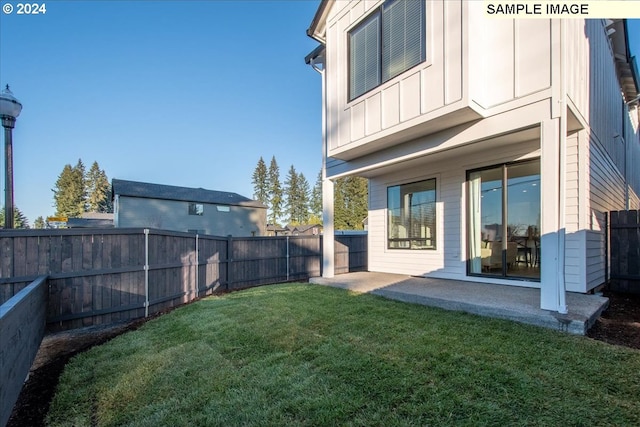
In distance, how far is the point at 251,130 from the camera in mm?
27031

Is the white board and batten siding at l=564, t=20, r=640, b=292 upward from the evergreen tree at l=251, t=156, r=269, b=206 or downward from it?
downward

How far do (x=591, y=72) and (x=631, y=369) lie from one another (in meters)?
5.30

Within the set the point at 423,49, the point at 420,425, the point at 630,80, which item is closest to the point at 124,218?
the point at 423,49

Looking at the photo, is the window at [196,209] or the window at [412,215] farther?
the window at [196,209]

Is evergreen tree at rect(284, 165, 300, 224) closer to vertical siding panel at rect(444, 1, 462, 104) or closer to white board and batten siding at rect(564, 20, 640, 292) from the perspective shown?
white board and batten siding at rect(564, 20, 640, 292)

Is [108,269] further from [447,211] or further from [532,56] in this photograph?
[532,56]

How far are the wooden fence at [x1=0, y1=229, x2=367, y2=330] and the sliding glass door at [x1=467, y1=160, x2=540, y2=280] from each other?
5872 millimetres

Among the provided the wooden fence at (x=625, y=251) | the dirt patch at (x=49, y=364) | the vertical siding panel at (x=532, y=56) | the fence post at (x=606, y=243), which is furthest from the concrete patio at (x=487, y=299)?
the dirt patch at (x=49, y=364)

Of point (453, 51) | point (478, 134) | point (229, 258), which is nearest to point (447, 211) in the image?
point (478, 134)

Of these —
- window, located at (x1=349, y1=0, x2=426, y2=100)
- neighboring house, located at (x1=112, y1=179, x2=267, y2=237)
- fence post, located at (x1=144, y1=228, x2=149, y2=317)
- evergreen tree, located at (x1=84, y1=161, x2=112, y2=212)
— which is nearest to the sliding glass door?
window, located at (x1=349, y1=0, x2=426, y2=100)

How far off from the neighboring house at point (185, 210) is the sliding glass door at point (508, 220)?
22.1m

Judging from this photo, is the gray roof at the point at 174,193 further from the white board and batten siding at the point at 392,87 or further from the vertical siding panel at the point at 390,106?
the vertical siding panel at the point at 390,106

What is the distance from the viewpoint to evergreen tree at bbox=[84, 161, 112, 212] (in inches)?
1756

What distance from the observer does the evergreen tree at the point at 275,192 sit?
4850 centimetres
